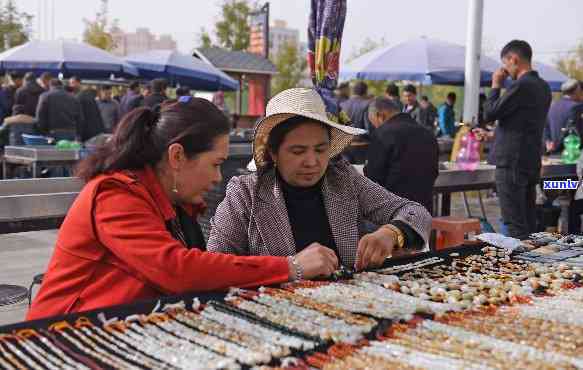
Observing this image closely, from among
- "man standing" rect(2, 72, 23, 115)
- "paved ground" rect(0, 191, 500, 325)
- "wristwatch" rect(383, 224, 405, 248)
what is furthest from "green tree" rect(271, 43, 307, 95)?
"wristwatch" rect(383, 224, 405, 248)

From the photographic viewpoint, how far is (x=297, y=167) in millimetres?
2605

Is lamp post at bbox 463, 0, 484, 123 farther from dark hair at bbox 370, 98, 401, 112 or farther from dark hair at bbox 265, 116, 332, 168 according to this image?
dark hair at bbox 265, 116, 332, 168

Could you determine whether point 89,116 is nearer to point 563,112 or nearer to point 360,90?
point 360,90

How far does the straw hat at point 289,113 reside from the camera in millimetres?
2529

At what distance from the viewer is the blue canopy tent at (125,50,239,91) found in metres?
14.3

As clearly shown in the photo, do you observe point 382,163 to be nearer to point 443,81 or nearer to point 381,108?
point 381,108

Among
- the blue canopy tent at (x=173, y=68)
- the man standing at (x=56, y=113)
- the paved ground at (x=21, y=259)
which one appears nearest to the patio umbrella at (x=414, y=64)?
the paved ground at (x=21, y=259)

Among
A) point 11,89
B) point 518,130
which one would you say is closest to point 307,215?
point 518,130

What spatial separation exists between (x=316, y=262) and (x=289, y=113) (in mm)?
709

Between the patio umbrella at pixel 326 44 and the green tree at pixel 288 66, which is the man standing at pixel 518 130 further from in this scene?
the green tree at pixel 288 66

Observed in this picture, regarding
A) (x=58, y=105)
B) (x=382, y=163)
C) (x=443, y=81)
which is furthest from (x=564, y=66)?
(x=382, y=163)

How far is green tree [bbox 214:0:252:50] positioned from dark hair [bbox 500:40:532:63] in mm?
26636

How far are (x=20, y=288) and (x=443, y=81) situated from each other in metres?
8.11

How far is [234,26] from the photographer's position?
32.0 metres
